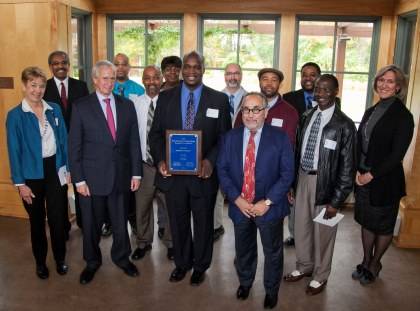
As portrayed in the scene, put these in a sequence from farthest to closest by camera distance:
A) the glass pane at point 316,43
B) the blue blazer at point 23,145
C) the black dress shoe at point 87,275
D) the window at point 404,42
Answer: the glass pane at point 316,43, the window at point 404,42, the black dress shoe at point 87,275, the blue blazer at point 23,145

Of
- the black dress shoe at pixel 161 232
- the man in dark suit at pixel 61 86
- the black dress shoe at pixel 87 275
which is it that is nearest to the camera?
the black dress shoe at pixel 87 275

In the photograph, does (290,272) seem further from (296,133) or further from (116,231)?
(116,231)

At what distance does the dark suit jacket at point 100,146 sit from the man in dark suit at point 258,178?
793mm

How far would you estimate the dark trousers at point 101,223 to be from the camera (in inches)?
128

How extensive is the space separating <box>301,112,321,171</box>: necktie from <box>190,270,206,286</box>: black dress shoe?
1251mm

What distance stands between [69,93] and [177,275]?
1.94 meters

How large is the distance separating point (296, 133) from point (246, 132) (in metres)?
0.68

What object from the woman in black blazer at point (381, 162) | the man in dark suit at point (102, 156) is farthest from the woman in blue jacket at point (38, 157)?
the woman in black blazer at point (381, 162)

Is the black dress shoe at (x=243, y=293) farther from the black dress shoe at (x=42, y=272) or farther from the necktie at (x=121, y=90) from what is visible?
the necktie at (x=121, y=90)

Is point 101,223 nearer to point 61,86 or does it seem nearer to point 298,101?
point 61,86

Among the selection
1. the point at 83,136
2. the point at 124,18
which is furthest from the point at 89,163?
the point at 124,18

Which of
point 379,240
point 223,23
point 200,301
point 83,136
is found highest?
point 223,23

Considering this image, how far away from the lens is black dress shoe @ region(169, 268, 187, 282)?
341cm

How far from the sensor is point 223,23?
214 inches
